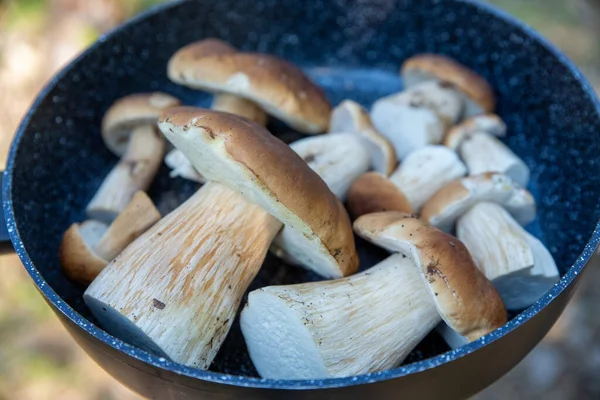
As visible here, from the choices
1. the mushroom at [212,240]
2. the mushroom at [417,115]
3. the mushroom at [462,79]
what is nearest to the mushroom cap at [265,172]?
the mushroom at [212,240]

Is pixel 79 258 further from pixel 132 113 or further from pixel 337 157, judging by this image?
pixel 337 157

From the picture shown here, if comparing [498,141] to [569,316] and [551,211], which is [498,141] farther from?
[569,316]

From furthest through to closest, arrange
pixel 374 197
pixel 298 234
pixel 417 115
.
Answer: pixel 417 115 < pixel 374 197 < pixel 298 234

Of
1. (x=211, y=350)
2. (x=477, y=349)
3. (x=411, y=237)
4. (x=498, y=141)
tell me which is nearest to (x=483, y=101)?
(x=498, y=141)

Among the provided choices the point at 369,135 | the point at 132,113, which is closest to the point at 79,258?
Answer: the point at 132,113

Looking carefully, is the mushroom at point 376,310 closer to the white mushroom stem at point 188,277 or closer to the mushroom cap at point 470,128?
the white mushroom stem at point 188,277

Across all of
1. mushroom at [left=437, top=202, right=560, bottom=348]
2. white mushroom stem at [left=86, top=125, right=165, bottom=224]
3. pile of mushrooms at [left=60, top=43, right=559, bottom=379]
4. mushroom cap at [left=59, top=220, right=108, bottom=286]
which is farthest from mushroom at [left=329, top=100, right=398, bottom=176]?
mushroom cap at [left=59, top=220, right=108, bottom=286]

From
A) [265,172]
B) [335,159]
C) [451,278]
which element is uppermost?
[265,172]
